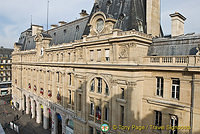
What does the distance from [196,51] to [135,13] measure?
1044 cm

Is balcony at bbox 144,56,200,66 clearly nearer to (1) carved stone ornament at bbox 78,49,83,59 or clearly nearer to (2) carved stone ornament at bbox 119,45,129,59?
(2) carved stone ornament at bbox 119,45,129,59

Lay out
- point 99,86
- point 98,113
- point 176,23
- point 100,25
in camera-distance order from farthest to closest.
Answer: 1. point 99,86
2. point 98,113
3. point 100,25
4. point 176,23

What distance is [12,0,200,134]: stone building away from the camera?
705 inches

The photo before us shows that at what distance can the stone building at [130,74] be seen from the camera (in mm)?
17906

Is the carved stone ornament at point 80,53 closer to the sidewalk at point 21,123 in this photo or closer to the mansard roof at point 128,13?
the mansard roof at point 128,13

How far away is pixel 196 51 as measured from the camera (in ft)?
57.7

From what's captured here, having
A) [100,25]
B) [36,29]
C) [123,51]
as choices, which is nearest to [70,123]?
[123,51]

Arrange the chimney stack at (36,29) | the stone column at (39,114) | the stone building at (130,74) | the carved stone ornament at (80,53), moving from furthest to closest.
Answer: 1. the chimney stack at (36,29)
2. the stone column at (39,114)
3. the carved stone ornament at (80,53)
4. the stone building at (130,74)

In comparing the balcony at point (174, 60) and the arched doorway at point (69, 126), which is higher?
the balcony at point (174, 60)

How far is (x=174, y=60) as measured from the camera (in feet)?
59.3

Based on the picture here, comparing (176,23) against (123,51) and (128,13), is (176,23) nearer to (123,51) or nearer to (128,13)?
(128,13)

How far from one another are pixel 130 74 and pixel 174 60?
546cm

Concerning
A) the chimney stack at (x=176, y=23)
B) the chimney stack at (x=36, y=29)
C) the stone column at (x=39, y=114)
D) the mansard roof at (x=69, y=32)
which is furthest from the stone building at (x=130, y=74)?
the chimney stack at (x=36, y=29)

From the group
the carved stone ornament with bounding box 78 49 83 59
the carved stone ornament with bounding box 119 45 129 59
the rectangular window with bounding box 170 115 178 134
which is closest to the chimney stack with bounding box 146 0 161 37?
the carved stone ornament with bounding box 119 45 129 59
